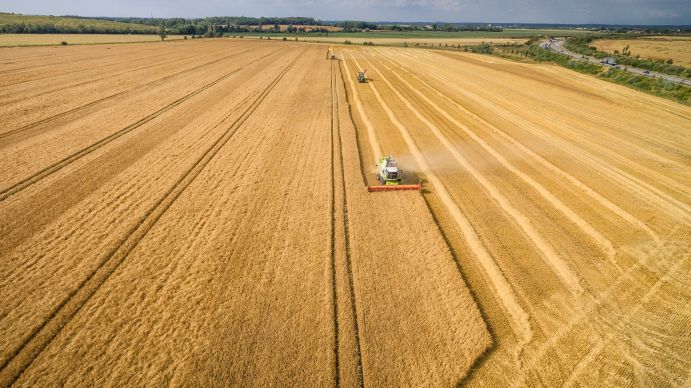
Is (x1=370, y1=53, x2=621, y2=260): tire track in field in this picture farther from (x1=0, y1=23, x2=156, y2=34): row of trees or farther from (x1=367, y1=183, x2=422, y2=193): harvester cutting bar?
(x1=0, y1=23, x2=156, y2=34): row of trees

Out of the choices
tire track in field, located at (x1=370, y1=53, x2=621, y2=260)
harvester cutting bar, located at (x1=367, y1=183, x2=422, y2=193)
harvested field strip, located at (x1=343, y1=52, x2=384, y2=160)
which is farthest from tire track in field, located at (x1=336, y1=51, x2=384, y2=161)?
tire track in field, located at (x1=370, y1=53, x2=621, y2=260)

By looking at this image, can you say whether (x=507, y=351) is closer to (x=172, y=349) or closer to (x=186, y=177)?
(x=172, y=349)

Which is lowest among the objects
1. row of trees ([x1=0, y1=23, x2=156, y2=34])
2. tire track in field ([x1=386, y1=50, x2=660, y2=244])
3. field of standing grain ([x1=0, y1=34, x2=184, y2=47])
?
tire track in field ([x1=386, y1=50, x2=660, y2=244])

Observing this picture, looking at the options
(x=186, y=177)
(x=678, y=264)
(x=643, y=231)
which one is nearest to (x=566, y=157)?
(x=643, y=231)

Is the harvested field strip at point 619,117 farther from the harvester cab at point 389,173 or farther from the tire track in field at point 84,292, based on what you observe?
the tire track in field at point 84,292

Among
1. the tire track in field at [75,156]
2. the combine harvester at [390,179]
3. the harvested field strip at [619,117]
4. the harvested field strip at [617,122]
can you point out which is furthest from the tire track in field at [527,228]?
the tire track in field at [75,156]
